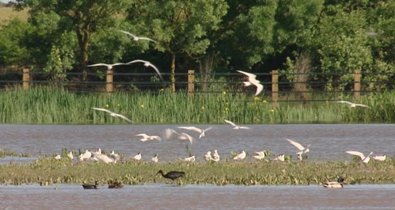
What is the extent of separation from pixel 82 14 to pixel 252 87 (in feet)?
23.7

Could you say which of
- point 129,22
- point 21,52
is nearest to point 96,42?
point 129,22

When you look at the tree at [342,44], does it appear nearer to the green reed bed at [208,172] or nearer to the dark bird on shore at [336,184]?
the green reed bed at [208,172]

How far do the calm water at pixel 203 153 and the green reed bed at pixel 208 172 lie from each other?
41 centimetres

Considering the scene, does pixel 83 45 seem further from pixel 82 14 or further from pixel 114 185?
pixel 114 185

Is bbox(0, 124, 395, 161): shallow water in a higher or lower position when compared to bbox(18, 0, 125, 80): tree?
lower

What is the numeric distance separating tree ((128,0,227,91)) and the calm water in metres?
11.6

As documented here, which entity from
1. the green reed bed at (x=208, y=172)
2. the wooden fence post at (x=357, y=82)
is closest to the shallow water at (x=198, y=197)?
the green reed bed at (x=208, y=172)

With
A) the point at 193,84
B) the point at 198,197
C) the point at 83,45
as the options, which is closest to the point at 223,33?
the point at 83,45

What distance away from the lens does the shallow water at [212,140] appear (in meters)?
24.6

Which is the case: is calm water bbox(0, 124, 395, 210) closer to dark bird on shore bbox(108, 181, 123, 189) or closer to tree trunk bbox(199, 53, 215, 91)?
dark bird on shore bbox(108, 181, 123, 189)

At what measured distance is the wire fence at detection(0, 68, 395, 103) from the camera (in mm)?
40250

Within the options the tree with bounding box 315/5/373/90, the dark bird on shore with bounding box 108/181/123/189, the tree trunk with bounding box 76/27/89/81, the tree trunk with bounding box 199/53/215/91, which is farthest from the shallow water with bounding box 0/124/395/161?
the tree trunk with bounding box 199/53/215/91

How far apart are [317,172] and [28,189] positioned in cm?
409

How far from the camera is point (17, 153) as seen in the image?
23688mm
